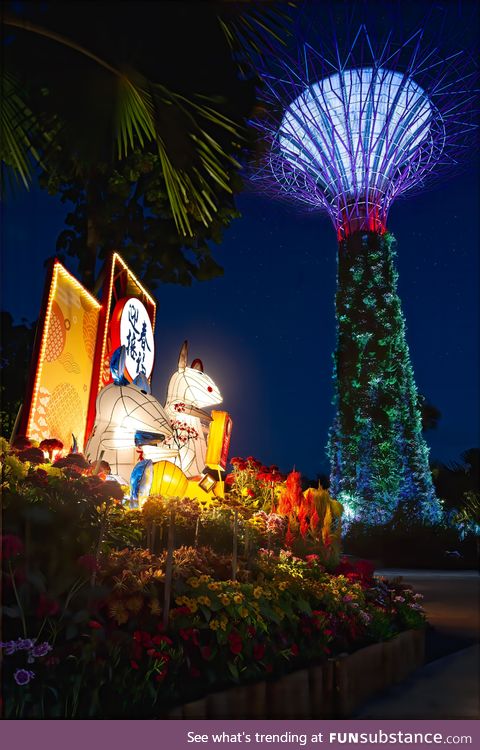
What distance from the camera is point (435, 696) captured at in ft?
16.9

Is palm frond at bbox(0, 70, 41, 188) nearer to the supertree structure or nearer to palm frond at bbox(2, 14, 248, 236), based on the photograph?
palm frond at bbox(2, 14, 248, 236)

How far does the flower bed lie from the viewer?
11.2 ft

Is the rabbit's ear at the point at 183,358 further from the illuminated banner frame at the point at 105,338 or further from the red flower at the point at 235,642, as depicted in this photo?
the red flower at the point at 235,642

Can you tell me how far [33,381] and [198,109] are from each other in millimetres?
4208

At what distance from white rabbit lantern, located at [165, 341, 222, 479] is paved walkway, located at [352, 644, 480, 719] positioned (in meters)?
4.30

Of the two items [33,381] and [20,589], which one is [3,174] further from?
[33,381]

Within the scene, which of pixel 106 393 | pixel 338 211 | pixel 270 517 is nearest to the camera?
pixel 270 517

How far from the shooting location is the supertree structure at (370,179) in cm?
2219

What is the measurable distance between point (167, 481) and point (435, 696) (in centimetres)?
363

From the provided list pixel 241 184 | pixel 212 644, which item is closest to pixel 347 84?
Answer: pixel 241 184

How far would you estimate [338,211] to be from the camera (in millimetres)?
24641

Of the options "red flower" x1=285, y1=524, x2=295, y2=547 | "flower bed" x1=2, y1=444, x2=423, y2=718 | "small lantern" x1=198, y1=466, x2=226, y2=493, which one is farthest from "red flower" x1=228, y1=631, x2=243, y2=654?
"small lantern" x1=198, y1=466, x2=226, y2=493

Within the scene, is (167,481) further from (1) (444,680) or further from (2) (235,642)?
(2) (235,642)

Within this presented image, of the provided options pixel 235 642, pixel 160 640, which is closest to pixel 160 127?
pixel 160 640
